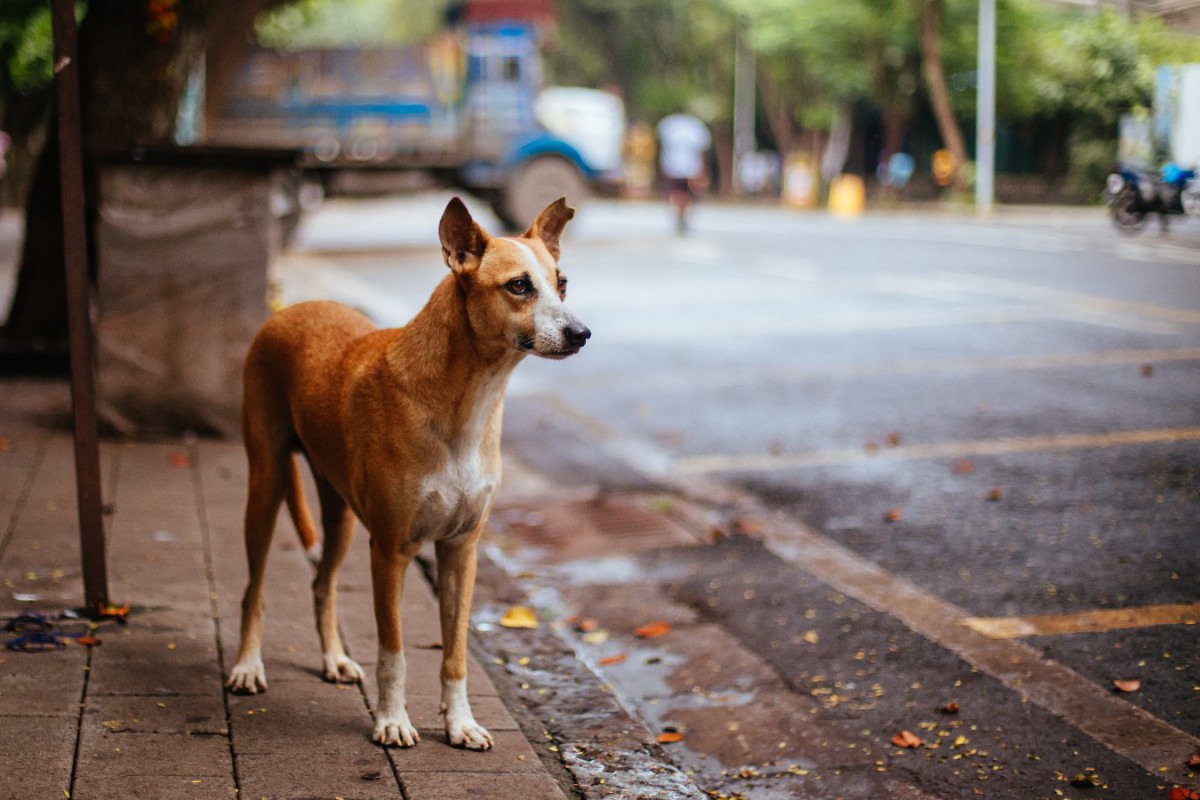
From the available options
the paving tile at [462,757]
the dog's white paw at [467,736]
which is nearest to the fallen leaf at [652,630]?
the paving tile at [462,757]

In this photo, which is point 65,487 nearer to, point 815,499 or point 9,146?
point 815,499

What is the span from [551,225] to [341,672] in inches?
61.9

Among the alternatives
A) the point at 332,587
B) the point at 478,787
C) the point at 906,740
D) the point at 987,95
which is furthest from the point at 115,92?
the point at 987,95

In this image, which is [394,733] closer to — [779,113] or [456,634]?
[456,634]

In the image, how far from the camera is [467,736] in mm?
3746

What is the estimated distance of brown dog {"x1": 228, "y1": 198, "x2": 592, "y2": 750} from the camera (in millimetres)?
3461

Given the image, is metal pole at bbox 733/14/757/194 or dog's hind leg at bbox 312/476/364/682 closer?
dog's hind leg at bbox 312/476/364/682

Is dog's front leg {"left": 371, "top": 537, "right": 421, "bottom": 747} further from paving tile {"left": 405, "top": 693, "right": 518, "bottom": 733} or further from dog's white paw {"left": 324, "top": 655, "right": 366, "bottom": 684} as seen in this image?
dog's white paw {"left": 324, "top": 655, "right": 366, "bottom": 684}

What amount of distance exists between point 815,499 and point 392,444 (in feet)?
12.5

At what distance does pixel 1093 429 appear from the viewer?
8.18 m

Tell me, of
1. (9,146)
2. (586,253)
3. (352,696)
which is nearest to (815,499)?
(352,696)

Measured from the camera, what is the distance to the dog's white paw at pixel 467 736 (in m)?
3.74

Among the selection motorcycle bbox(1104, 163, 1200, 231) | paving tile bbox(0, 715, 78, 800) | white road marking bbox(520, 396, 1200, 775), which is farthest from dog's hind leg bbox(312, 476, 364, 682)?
motorcycle bbox(1104, 163, 1200, 231)

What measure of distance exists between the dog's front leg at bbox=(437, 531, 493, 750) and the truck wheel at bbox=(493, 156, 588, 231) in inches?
761
